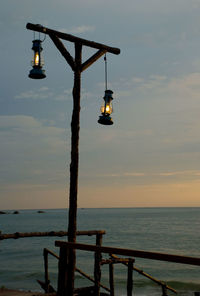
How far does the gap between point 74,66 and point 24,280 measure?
21.0 metres

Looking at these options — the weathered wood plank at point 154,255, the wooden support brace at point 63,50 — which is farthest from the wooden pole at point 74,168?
the weathered wood plank at point 154,255

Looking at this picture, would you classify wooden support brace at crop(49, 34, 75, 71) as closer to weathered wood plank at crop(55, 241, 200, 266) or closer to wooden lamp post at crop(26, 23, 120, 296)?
wooden lamp post at crop(26, 23, 120, 296)

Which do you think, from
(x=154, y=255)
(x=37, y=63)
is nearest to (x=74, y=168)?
(x=37, y=63)

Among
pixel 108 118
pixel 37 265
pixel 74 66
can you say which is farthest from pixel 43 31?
pixel 37 265

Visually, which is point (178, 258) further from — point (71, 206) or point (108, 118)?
point (108, 118)

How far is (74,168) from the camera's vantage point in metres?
6.52

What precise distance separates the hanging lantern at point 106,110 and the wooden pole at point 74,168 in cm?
53

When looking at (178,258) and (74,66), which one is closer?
(178,258)

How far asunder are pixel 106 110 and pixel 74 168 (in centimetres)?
146

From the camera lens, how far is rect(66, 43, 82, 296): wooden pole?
6087 mm

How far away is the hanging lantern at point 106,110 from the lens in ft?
22.7

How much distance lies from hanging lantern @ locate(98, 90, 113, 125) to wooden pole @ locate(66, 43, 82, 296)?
529 millimetres

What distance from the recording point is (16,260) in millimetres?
33312

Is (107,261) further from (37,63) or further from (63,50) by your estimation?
(63,50)
